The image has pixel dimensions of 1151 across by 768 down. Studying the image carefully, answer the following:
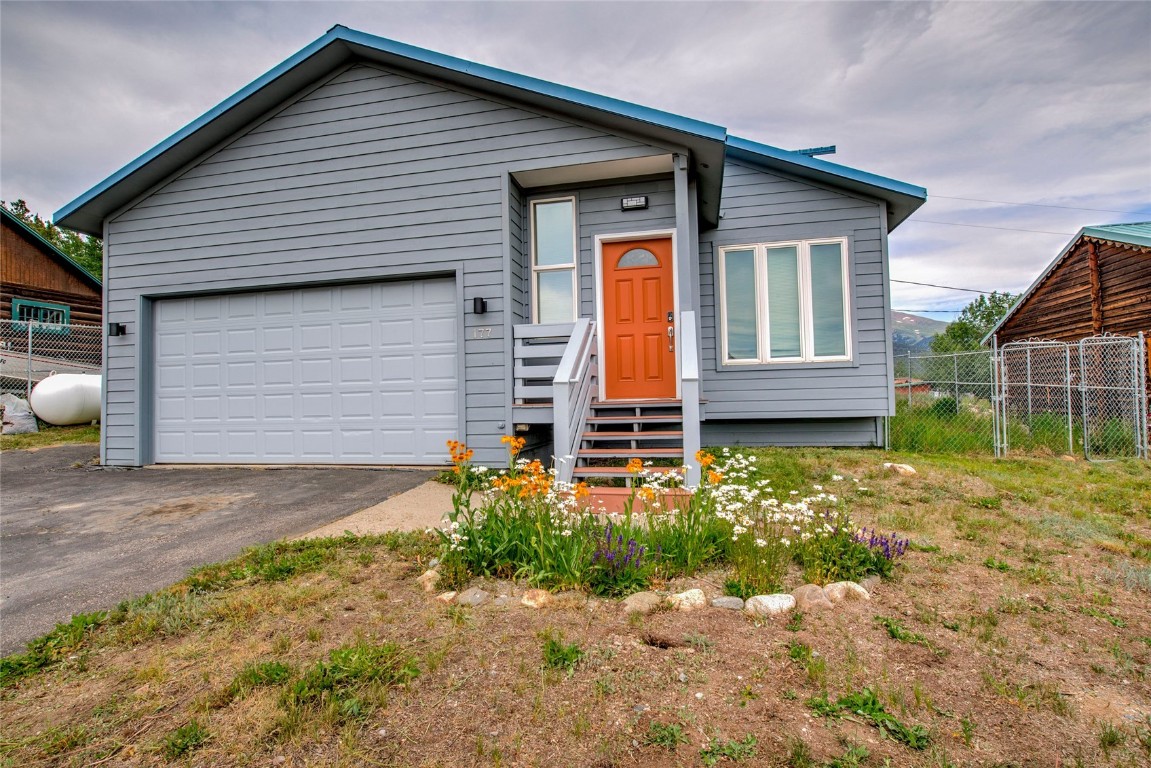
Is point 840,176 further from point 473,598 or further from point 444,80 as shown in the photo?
point 473,598

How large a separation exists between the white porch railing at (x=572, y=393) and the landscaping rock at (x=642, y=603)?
2004 millimetres

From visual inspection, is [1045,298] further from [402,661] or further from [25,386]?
[25,386]

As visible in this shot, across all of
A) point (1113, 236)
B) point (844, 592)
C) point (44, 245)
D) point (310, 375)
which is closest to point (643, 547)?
point (844, 592)

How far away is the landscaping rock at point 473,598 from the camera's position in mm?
2895

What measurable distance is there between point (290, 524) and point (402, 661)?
2922 mm

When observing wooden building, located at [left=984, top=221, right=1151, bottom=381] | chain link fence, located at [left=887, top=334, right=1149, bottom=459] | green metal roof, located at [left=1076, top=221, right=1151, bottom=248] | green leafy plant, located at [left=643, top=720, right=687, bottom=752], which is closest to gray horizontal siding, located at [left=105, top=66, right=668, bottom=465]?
green leafy plant, located at [left=643, top=720, right=687, bottom=752]

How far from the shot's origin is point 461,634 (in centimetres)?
254

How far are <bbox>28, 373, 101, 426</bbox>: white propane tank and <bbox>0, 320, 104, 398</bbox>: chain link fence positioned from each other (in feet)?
2.75

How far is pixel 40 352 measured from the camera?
16078 mm

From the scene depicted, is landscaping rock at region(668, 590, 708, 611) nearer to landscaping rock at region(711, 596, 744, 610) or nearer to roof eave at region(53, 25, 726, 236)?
landscaping rock at region(711, 596, 744, 610)

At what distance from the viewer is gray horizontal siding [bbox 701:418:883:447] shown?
8.39m

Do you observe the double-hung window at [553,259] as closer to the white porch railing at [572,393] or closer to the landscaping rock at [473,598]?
the white porch railing at [572,393]

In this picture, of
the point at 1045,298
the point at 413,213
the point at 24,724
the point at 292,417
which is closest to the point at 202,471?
the point at 292,417

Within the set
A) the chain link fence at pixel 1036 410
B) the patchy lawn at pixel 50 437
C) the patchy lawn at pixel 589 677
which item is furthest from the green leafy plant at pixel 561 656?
the patchy lawn at pixel 50 437
